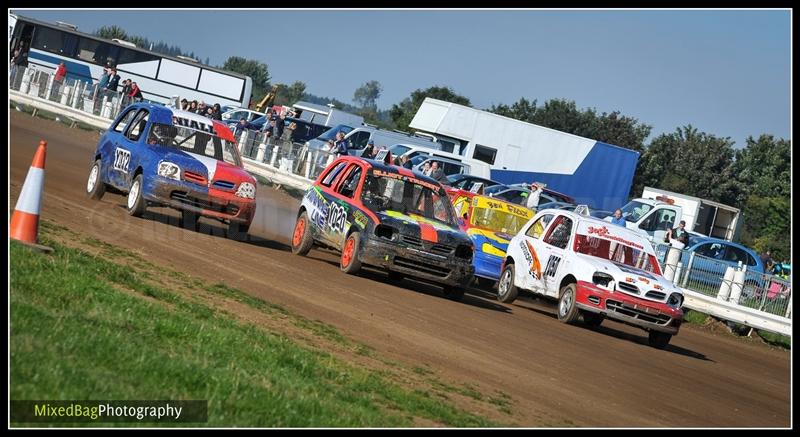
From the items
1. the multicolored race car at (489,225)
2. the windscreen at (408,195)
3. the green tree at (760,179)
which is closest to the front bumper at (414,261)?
the windscreen at (408,195)

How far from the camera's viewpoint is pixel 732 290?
23.3 metres

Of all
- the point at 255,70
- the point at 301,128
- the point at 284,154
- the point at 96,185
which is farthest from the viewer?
the point at 255,70

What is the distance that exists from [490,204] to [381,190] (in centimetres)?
337

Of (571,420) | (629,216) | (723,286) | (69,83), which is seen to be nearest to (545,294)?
(723,286)

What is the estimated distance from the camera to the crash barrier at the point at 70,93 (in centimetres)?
3972

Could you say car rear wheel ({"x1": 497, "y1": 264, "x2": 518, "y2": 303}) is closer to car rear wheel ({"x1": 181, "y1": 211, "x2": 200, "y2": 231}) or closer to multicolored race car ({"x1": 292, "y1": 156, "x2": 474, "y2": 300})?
multicolored race car ({"x1": 292, "y1": 156, "x2": 474, "y2": 300})

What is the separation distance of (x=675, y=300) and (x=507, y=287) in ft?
9.16

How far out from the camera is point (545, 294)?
18.0 metres

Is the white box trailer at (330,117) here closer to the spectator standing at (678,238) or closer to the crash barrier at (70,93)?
the crash barrier at (70,93)

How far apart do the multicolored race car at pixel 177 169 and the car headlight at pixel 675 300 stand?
6607 millimetres

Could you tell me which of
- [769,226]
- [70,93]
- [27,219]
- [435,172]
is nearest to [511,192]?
[435,172]

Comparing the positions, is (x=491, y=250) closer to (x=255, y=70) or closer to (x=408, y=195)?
(x=408, y=195)

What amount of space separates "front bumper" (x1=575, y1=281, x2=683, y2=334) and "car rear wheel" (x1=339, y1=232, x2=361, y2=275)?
3.37 meters

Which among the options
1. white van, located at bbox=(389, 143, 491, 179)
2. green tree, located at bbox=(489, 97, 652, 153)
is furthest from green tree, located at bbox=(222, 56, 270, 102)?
white van, located at bbox=(389, 143, 491, 179)
